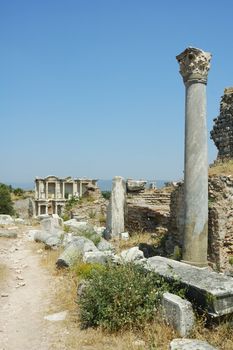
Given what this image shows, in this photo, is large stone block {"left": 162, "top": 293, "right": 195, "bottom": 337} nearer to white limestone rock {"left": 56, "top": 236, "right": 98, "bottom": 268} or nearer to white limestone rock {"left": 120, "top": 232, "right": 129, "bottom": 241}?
white limestone rock {"left": 56, "top": 236, "right": 98, "bottom": 268}

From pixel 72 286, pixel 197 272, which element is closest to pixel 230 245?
pixel 197 272

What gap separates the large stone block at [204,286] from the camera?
471cm

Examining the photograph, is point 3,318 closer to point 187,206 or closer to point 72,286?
point 72,286

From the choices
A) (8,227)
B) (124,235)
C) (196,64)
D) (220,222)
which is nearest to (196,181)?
(220,222)

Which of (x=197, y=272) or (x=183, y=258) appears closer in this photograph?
(x=197, y=272)

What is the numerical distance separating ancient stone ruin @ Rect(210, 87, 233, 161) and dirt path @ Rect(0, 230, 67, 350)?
9.28 meters

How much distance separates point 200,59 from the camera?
797 centimetres

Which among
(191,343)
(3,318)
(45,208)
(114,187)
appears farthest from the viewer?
(45,208)

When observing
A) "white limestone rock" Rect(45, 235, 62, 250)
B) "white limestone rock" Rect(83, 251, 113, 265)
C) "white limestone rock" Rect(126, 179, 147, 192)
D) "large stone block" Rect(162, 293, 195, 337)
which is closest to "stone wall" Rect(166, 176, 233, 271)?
"white limestone rock" Rect(83, 251, 113, 265)

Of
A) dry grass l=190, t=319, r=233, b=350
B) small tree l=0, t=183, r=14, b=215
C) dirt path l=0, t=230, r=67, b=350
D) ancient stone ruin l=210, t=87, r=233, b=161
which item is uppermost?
ancient stone ruin l=210, t=87, r=233, b=161

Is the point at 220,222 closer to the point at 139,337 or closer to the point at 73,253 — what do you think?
the point at 73,253

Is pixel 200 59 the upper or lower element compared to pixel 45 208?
upper

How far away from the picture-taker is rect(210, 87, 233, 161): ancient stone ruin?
1597 centimetres

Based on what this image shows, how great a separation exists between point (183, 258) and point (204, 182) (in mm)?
1577
